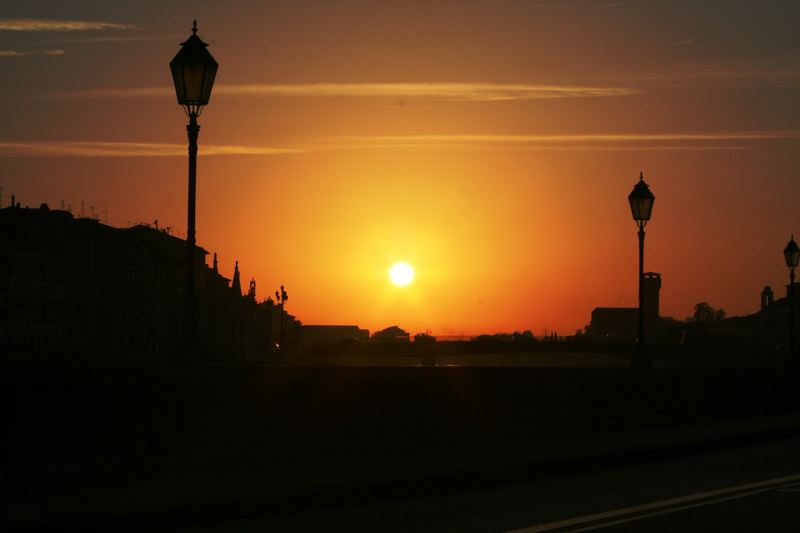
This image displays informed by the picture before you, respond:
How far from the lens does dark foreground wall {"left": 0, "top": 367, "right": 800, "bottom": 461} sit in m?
16.5

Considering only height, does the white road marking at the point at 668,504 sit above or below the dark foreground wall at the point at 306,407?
below

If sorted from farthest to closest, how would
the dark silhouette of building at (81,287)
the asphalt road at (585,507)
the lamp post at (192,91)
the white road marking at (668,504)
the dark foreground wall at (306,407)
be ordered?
1. the dark silhouette of building at (81,287)
2. the lamp post at (192,91)
3. the dark foreground wall at (306,407)
4. the asphalt road at (585,507)
5. the white road marking at (668,504)

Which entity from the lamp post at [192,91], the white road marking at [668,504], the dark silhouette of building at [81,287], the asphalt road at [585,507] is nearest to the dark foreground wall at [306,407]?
the lamp post at [192,91]

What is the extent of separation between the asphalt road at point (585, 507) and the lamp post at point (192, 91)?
3.92 metres

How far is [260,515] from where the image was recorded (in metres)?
15.4

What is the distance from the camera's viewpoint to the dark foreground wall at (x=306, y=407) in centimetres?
1648

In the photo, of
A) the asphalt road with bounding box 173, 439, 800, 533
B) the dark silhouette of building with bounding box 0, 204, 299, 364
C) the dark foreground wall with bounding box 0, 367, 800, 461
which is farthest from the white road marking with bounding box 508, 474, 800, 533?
the dark silhouette of building with bounding box 0, 204, 299, 364

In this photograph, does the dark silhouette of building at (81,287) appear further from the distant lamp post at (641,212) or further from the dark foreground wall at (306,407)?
the dark foreground wall at (306,407)

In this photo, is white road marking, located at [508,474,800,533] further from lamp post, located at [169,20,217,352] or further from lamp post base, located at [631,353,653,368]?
lamp post base, located at [631,353,653,368]

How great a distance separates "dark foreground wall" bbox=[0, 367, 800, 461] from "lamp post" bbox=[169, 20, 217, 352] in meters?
1.17

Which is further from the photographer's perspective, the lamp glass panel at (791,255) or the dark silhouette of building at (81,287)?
the dark silhouette of building at (81,287)

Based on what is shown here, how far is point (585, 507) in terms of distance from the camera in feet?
53.1

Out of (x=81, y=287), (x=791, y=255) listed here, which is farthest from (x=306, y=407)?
(x=81, y=287)

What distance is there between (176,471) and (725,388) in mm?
20213
